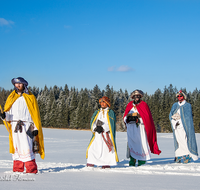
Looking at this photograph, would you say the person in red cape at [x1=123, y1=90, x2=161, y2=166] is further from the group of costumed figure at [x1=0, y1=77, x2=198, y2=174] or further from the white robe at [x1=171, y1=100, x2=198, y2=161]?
the white robe at [x1=171, y1=100, x2=198, y2=161]

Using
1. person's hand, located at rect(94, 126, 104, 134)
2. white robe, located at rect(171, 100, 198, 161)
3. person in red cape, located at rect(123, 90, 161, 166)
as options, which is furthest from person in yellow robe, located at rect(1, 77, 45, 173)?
white robe, located at rect(171, 100, 198, 161)

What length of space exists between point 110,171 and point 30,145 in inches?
75.7

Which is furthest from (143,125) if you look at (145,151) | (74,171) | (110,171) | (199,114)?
(199,114)

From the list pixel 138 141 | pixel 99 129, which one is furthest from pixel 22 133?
pixel 138 141

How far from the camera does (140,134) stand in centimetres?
769

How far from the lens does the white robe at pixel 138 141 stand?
24.7ft

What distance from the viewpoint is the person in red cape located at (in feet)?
24.7

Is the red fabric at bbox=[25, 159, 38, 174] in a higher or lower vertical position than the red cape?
lower

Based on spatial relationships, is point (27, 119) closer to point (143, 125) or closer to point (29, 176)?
point (29, 176)

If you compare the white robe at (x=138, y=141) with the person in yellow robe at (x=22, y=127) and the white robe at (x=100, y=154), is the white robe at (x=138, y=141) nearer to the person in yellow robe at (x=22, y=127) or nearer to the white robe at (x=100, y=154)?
the white robe at (x=100, y=154)

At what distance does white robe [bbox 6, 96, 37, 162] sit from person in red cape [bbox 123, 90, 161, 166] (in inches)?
119

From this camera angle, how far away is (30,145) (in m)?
5.68

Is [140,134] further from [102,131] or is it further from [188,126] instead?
[188,126]

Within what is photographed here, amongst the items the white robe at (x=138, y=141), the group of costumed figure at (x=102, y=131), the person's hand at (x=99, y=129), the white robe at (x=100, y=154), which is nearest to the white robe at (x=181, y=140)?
the group of costumed figure at (x=102, y=131)
